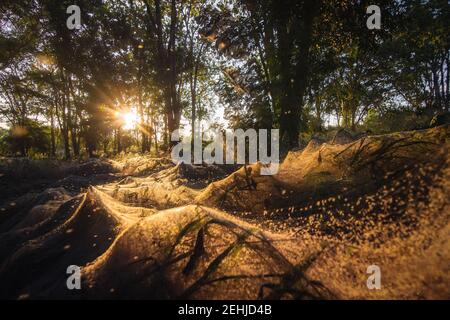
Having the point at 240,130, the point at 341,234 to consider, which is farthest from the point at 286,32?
the point at 341,234

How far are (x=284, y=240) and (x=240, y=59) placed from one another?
40.3 ft

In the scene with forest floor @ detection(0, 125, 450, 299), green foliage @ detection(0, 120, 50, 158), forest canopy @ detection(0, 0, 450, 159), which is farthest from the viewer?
green foliage @ detection(0, 120, 50, 158)

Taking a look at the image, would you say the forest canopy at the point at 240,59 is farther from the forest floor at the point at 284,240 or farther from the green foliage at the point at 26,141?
the forest floor at the point at 284,240

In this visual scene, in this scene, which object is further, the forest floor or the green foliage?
the green foliage

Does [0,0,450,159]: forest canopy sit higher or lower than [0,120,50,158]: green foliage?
higher

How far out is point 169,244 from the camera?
2057 millimetres

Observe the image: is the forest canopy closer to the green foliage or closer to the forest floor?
the green foliage

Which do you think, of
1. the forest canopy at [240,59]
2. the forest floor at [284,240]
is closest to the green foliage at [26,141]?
the forest canopy at [240,59]

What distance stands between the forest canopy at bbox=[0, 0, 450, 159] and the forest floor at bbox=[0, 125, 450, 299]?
14.8 ft

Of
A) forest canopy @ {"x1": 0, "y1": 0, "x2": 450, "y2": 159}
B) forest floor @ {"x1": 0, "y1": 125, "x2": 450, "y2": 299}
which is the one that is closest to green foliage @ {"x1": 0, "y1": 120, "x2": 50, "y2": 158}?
forest canopy @ {"x1": 0, "y1": 0, "x2": 450, "y2": 159}

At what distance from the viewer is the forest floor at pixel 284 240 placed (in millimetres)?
1643

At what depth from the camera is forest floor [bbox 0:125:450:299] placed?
164 cm

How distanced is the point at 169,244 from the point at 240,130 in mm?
8572

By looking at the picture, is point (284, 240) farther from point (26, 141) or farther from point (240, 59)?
point (26, 141)
